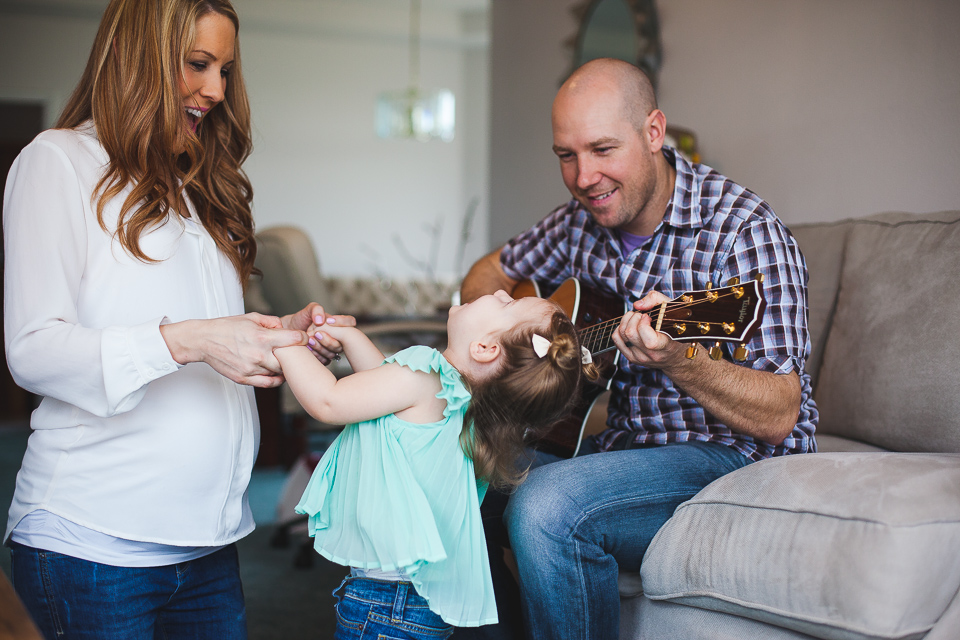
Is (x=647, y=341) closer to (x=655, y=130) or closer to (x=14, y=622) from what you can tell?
(x=655, y=130)

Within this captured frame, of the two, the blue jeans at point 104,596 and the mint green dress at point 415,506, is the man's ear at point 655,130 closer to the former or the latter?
the mint green dress at point 415,506

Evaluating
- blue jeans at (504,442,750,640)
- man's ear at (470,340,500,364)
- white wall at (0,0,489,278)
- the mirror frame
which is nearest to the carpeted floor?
blue jeans at (504,442,750,640)

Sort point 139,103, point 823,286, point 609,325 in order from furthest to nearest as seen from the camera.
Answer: point 823,286, point 609,325, point 139,103

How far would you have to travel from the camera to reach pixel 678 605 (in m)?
1.23

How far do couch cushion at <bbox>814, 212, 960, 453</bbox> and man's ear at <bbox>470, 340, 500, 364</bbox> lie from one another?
0.91 metres

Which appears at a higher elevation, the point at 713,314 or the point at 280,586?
the point at 713,314

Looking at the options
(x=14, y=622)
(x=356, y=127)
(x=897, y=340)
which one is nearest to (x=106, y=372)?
(x=14, y=622)

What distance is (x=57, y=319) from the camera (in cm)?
101

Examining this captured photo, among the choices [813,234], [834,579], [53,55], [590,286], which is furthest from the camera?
[53,55]

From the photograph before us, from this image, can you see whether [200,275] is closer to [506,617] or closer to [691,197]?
[506,617]

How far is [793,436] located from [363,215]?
6224 millimetres

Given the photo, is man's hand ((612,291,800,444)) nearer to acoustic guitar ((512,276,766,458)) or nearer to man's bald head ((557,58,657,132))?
acoustic guitar ((512,276,766,458))

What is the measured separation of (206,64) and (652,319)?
844 mm

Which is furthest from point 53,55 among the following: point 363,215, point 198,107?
point 198,107
